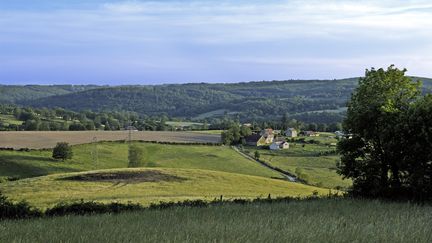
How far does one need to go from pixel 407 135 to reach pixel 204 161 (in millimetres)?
76251

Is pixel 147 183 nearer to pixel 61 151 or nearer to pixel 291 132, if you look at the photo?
pixel 61 151

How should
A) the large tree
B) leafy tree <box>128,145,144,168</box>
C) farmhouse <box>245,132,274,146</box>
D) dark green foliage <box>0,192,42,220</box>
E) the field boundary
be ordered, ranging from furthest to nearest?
farmhouse <box>245,132,274,146</box> < the field boundary < leafy tree <box>128,145,144,168</box> < the large tree < dark green foliage <box>0,192,42,220</box>

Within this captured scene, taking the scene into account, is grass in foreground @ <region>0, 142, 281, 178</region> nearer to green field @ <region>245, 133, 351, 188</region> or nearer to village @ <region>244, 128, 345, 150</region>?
green field @ <region>245, 133, 351, 188</region>

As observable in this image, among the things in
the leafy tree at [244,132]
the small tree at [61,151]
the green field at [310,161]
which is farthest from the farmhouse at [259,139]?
the small tree at [61,151]

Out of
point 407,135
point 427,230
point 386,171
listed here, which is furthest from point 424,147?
point 427,230

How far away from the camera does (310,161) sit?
112m

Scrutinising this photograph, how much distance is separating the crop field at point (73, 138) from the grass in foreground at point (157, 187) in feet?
159

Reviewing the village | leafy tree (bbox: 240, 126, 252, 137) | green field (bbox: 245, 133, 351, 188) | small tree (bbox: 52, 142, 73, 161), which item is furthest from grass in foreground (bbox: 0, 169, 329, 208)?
leafy tree (bbox: 240, 126, 252, 137)

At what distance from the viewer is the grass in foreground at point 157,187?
1575 inches

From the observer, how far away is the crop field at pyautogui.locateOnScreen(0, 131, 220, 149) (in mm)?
97312

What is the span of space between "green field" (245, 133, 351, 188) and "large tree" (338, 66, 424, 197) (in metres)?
51.3

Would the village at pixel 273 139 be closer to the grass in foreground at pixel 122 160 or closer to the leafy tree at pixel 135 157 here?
the grass in foreground at pixel 122 160

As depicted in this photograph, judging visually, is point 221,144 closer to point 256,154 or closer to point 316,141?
point 256,154

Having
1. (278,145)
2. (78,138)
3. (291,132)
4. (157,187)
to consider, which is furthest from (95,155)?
(291,132)
